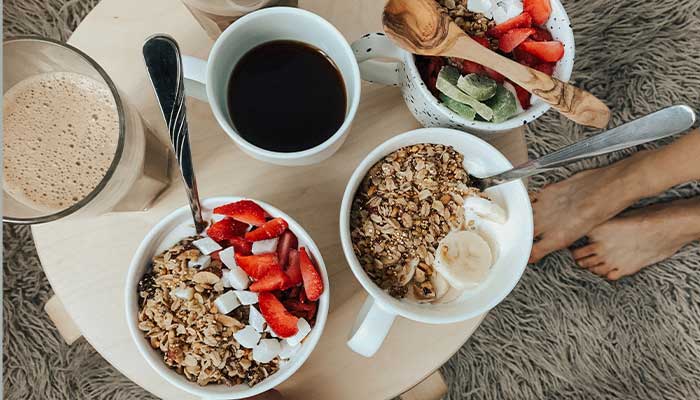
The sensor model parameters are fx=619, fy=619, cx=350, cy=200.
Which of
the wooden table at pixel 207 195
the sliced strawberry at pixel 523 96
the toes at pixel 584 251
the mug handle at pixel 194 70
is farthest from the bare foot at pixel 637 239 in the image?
the mug handle at pixel 194 70

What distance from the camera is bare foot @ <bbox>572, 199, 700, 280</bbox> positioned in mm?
1346

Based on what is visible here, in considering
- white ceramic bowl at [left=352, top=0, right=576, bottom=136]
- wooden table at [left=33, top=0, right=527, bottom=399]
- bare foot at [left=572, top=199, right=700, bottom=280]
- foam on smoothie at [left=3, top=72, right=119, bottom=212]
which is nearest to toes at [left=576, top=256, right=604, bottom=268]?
bare foot at [left=572, top=199, right=700, bottom=280]

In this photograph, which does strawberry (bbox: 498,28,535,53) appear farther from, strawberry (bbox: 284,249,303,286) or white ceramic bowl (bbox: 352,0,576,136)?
strawberry (bbox: 284,249,303,286)

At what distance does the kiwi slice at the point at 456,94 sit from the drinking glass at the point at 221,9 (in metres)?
0.26

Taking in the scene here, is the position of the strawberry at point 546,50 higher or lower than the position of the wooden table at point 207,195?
higher

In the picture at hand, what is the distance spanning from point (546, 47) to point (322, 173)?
35cm

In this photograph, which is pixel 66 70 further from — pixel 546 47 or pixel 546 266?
pixel 546 266

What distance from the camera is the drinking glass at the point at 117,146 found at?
722 mm

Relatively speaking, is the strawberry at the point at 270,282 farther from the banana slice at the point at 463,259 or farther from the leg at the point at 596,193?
the leg at the point at 596,193

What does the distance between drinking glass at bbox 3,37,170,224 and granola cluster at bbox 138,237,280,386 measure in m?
0.11

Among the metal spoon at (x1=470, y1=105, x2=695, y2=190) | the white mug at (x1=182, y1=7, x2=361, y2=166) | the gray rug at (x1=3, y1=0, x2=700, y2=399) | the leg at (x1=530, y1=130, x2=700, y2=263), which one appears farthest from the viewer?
the gray rug at (x1=3, y1=0, x2=700, y2=399)

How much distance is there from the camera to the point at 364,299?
0.90m

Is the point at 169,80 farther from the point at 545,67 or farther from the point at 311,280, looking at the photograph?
the point at 545,67

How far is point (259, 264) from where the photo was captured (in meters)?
0.77
